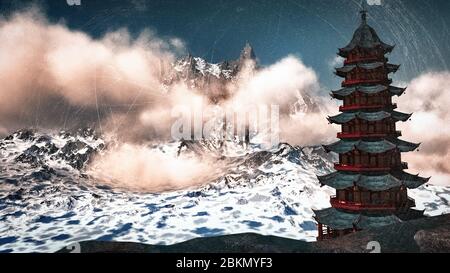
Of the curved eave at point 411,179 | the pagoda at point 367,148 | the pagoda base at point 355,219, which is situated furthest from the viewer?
the curved eave at point 411,179

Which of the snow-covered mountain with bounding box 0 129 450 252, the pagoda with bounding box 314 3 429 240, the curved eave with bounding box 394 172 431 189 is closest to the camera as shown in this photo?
the pagoda with bounding box 314 3 429 240

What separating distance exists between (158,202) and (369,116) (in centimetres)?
5370

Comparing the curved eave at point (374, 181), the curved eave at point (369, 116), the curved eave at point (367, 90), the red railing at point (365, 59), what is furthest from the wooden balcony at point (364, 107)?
the curved eave at point (374, 181)

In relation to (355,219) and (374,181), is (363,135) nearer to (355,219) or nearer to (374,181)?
(374,181)

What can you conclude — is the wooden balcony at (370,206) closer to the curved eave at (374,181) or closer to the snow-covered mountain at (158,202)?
the curved eave at (374,181)

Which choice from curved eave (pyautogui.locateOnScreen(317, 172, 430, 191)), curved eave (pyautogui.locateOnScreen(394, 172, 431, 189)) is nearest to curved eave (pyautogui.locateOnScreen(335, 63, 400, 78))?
curved eave (pyautogui.locateOnScreen(317, 172, 430, 191))

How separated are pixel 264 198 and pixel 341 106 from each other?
6959cm

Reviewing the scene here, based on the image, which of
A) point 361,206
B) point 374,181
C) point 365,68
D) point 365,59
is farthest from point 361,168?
point 365,59

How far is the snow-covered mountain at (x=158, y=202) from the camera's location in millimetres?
41844

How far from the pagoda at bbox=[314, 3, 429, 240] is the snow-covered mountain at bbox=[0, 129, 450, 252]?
52.8 ft

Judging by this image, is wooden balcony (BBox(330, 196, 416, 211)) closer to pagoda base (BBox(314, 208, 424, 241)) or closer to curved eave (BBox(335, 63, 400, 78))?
pagoda base (BBox(314, 208, 424, 241))

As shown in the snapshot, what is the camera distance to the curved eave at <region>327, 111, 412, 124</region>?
15000 mm
